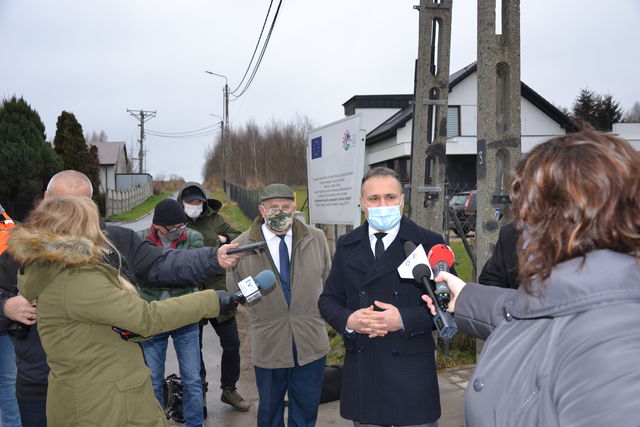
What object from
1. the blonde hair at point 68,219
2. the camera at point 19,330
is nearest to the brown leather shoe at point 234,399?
the camera at point 19,330

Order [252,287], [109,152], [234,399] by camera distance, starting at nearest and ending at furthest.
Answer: [252,287]
[234,399]
[109,152]

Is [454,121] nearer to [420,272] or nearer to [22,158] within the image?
[22,158]

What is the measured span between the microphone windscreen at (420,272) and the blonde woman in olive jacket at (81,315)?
1.13 meters

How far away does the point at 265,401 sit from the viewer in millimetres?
3854

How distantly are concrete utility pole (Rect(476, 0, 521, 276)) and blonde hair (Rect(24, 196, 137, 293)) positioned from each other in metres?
3.06

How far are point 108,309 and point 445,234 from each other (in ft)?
→ 15.2

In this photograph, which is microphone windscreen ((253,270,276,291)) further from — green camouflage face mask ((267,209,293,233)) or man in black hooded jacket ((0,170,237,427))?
green camouflage face mask ((267,209,293,233))

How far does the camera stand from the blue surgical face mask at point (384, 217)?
3.14 meters

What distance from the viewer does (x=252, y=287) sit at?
101 inches

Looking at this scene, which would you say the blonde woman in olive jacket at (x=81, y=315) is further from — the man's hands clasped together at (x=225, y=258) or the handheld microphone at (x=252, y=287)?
the man's hands clasped together at (x=225, y=258)

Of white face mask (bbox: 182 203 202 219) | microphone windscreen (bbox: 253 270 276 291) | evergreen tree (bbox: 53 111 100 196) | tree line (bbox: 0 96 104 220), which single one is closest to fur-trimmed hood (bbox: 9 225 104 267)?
microphone windscreen (bbox: 253 270 276 291)

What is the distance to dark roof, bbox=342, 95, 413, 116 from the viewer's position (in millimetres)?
35153

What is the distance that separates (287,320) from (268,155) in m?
49.2

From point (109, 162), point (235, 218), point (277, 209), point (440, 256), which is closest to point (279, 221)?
point (277, 209)
